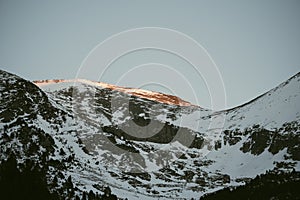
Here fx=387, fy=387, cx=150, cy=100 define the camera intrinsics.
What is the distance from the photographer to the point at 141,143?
151500mm

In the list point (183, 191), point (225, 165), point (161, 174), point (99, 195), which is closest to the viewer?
point (99, 195)

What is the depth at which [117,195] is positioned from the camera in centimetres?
9256

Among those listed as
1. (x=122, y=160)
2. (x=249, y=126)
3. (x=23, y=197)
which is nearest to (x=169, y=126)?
(x=249, y=126)

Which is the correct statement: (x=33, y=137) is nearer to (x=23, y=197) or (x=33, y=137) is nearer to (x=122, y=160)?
(x=122, y=160)

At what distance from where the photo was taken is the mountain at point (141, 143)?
99.9 metres

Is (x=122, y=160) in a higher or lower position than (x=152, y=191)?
higher

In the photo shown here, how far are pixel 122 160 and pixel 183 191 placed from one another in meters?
26.6

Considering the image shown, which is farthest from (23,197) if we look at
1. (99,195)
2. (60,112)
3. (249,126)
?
(249,126)

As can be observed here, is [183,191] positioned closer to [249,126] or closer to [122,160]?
[122,160]

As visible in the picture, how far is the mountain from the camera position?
99.9m

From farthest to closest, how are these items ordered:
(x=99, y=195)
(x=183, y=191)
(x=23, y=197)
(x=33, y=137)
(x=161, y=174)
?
(x=161, y=174) → (x=183, y=191) → (x=33, y=137) → (x=99, y=195) → (x=23, y=197)

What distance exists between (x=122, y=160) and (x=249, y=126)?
5723 cm

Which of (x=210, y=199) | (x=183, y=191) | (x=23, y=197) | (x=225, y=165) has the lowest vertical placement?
(x=23, y=197)

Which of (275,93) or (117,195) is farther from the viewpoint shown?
(275,93)
